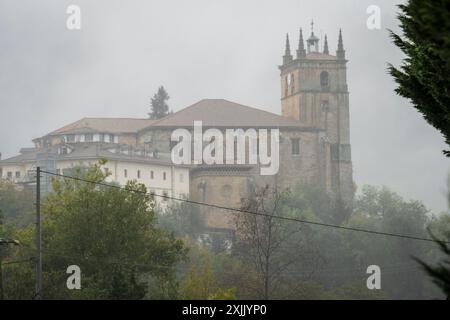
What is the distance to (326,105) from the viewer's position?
139m

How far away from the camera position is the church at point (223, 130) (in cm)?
12494

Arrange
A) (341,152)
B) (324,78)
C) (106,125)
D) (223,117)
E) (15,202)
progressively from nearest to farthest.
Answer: (15,202) → (341,152) → (324,78) → (106,125) → (223,117)

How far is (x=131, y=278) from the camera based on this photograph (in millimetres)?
36500

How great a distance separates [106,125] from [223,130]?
1375cm

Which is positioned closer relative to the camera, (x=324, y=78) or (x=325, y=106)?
(x=325, y=106)

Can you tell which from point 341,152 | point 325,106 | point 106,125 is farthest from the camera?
point 106,125

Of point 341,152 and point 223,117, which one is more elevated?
point 223,117

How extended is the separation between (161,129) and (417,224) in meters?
37.8

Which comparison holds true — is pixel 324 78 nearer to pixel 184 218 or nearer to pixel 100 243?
pixel 184 218

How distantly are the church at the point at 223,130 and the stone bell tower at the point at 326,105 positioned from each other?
108 mm

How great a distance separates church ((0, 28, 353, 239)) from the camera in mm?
124938

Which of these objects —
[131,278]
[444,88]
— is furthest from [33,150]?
[444,88]

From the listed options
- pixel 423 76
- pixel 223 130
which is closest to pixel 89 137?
pixel 223 130
